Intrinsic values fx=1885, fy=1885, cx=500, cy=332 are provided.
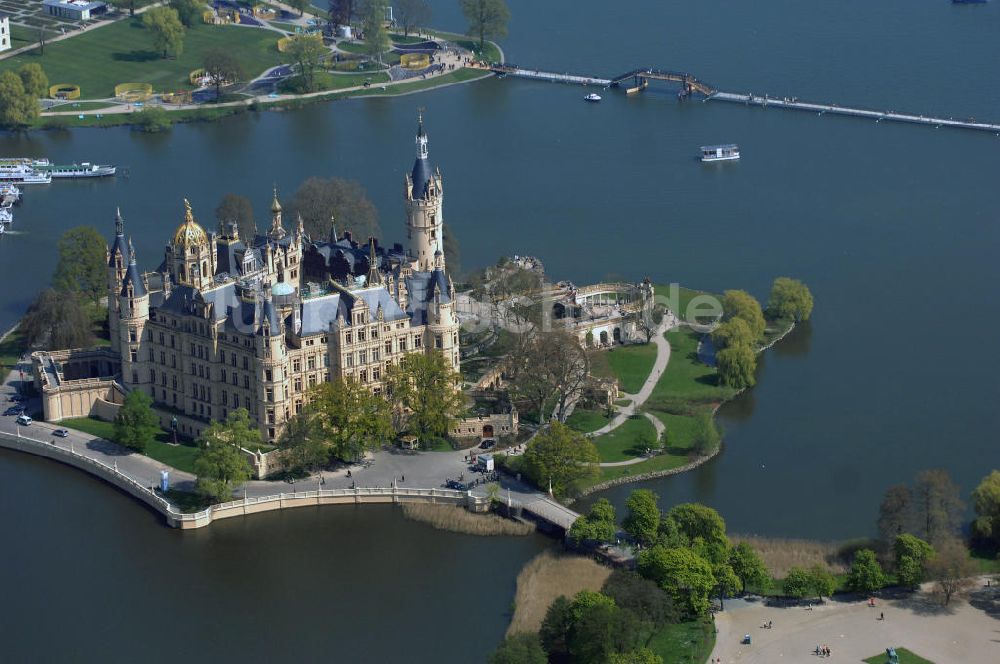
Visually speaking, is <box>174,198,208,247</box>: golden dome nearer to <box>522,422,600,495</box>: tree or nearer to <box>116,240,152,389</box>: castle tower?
<box>116,240,152,389</box>: castle tower

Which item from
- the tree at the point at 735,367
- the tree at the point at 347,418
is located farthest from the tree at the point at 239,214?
the tree at the point at 735,367

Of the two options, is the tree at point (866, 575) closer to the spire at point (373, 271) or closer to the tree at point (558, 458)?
the tree at point (558, 458)

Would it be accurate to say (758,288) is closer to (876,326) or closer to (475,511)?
(876,326)

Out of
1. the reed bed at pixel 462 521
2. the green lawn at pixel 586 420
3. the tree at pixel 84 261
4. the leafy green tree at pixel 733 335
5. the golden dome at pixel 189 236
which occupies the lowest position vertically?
the reed bed at pixel 462 521

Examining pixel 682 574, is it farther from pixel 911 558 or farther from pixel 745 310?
pixel 745 310

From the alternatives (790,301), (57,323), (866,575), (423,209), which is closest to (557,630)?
(866,575)

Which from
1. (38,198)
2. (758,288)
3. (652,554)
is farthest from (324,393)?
(38,198)

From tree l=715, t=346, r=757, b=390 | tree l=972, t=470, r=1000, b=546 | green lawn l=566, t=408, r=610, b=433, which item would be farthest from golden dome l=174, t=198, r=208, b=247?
tree l=972, t=470, r=1000, b=546
